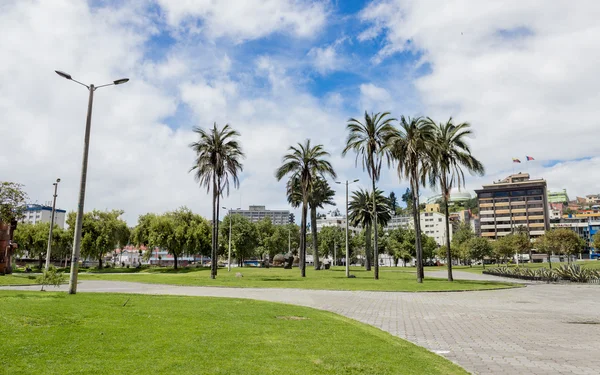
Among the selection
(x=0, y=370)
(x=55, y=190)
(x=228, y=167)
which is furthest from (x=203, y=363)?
(x=55, y=190)

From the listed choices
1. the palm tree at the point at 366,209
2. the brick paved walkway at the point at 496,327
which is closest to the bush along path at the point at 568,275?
the brick paved walkway at the point at 496,327

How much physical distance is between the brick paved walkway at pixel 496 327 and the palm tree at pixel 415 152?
12.6m

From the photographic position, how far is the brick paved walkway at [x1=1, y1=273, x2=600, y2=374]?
8.66 m

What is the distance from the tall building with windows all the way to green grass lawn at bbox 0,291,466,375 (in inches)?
6218

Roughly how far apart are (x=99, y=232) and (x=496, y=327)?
6333 centimetres

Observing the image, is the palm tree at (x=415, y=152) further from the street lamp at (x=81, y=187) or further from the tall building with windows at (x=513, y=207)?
the tall building with windows at (x=513, y=207)

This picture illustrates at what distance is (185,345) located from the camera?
7.79 metres

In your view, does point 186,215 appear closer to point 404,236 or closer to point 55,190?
point 55,190

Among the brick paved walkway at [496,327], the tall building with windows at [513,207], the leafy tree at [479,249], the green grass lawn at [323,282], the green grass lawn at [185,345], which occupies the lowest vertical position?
the green grass lawn at [323,282]

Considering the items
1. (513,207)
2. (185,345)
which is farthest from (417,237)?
(513,207)

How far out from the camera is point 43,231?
233ft

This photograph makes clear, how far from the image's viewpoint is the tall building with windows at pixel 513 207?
151 meters

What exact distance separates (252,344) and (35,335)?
159 inches

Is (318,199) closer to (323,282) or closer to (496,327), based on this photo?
(323,282)
